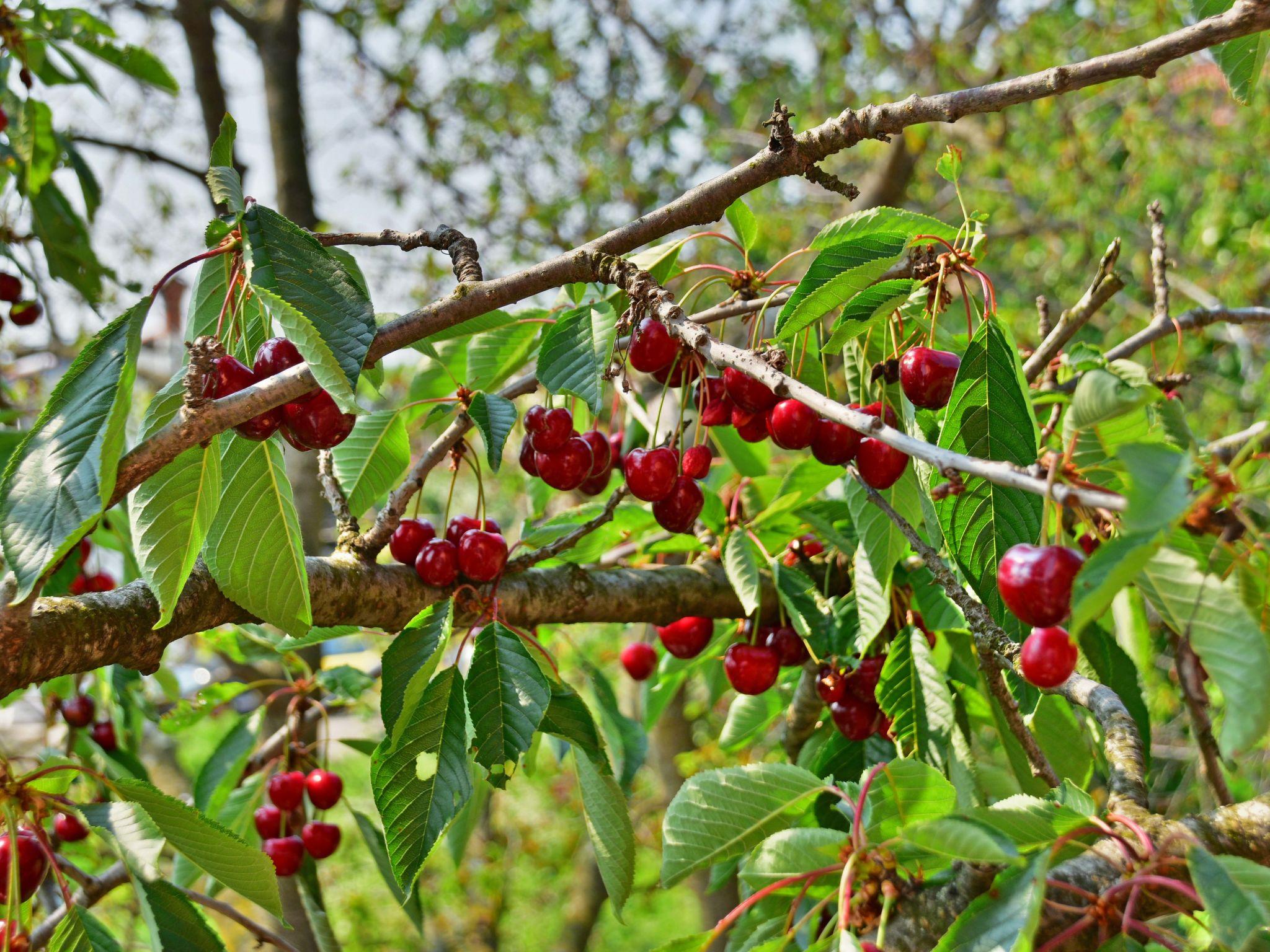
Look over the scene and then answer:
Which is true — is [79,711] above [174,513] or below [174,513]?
below

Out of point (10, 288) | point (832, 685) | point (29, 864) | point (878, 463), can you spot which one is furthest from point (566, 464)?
point (10, 288)

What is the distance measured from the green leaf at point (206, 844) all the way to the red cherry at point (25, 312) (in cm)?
164

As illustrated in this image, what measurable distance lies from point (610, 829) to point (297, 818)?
2.74 feet

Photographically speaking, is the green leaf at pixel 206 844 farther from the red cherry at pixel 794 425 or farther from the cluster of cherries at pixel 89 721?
the cluster of cherries at pixel 89 721

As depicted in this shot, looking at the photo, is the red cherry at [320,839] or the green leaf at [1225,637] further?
the red cherry at [320,839]

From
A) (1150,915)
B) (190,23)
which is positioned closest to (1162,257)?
(1150,915)

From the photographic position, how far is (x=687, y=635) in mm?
1685

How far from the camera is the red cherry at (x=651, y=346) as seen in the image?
4.25ft

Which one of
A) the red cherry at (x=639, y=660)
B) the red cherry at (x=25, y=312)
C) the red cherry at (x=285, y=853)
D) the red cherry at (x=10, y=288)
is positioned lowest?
the red cherry at (x=285, y=853)

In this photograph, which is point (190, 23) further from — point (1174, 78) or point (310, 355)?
point (1174, 78)

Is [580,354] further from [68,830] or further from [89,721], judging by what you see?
Answer: [89,721]

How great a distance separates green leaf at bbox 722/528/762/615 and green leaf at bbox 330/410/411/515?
52cm

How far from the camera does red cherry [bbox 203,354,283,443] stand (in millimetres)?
954

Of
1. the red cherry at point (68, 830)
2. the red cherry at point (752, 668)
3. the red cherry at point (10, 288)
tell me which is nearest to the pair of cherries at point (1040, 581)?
the red cherry at point (752, 668)
